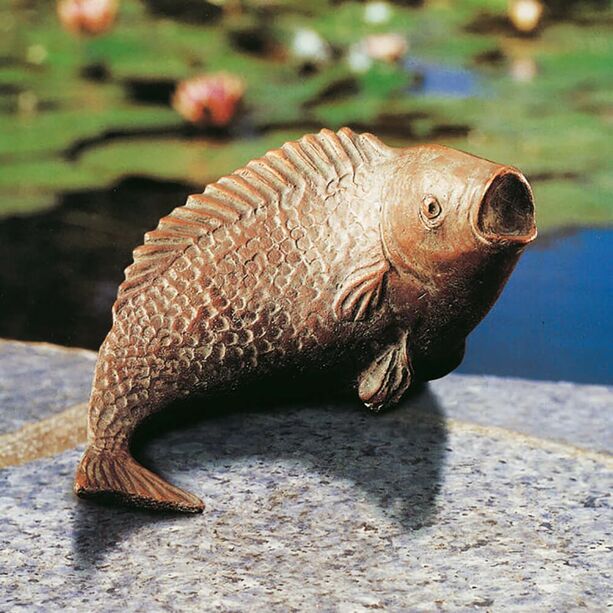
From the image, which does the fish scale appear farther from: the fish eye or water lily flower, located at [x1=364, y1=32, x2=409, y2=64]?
water lily flower, located at [x1=364, y1=32, x2=409, y2=64]

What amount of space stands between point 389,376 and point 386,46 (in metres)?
1.16

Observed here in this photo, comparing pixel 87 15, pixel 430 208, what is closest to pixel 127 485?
pixel 430 208

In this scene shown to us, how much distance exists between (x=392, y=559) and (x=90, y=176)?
154 centimetres

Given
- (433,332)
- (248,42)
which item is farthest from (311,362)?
(248,42)

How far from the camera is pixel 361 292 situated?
4.92 ft

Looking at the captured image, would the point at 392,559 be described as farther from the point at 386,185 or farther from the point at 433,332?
the point at 386,185

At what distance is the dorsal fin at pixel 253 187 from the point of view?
1.58 meters

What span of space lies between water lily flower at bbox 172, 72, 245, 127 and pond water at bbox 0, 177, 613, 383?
7.3 inches

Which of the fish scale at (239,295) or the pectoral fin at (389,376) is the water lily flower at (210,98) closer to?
the fish scale at (239,295)

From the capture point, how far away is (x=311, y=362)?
158 cm

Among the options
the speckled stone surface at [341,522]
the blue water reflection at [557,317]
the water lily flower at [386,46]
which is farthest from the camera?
the water lily flower at [386,46]

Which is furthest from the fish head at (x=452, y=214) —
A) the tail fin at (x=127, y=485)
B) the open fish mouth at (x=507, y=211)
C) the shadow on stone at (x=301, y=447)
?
the tail fin at (x=127, y=485)

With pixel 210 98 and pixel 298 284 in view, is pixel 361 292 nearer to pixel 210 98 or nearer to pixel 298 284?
pixel 298 284

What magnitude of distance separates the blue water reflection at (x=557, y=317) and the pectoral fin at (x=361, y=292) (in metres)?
0.95
